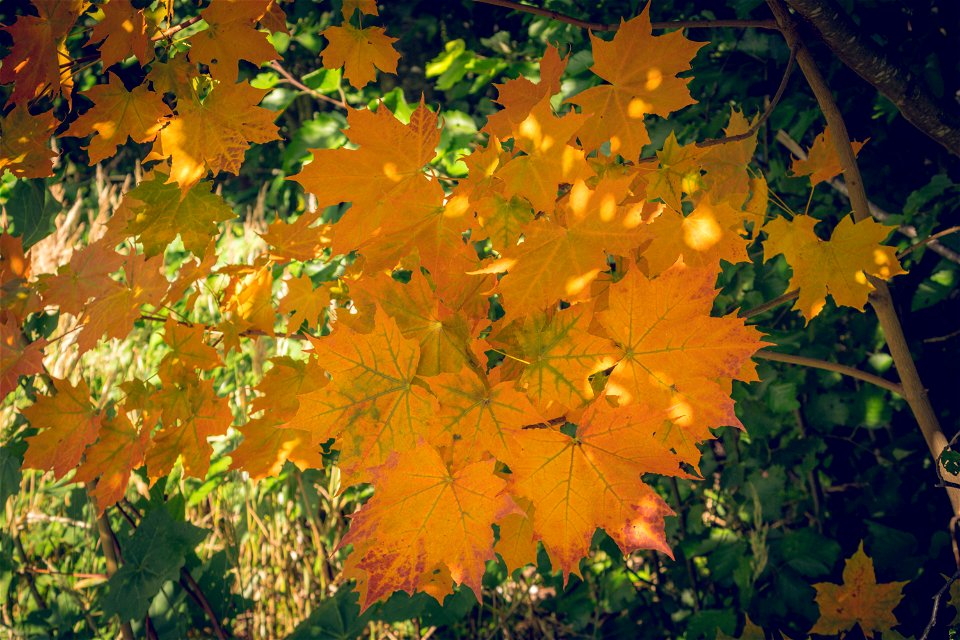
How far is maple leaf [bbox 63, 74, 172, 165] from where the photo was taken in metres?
1.02

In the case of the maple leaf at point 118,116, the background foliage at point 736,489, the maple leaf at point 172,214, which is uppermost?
the maple leaf at point 118,116

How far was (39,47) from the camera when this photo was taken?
0.95 meters

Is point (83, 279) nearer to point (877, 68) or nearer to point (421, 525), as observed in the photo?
point (421, 525)

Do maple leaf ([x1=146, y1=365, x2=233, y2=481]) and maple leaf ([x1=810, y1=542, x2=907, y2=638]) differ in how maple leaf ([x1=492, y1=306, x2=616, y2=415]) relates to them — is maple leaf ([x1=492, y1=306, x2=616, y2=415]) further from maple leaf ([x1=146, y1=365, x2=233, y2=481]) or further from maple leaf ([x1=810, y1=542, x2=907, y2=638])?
maple leaf ([x1=810, y1=542, x2=907, y2=638])

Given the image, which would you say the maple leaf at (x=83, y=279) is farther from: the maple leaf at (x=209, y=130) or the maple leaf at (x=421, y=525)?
the maple leaf at (x=421, y=525)

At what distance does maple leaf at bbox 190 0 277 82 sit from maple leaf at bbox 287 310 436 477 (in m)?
0.45

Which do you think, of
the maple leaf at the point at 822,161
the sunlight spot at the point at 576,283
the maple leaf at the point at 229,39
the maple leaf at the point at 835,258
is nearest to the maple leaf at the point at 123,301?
the maple leaf at the point at 229,39

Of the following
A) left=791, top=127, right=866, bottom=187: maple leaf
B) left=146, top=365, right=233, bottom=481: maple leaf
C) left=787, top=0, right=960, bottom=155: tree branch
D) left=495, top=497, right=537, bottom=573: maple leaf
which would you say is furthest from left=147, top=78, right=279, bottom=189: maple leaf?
left=791, top=127, right=866, bottom=187: maple leaf

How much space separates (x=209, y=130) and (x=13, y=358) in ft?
1.84

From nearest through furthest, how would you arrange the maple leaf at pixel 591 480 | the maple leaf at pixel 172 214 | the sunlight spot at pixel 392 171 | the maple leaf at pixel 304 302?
the maple leaf at pixel 591 480
the sunlight spot at pixel 392 171
the maple leaf at pixel 172 214
the maple leaf at pixel 304 302

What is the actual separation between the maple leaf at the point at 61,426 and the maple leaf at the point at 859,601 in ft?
5.07

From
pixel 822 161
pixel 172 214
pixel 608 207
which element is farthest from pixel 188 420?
pixel 822 161

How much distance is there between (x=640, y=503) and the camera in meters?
A: 0.78

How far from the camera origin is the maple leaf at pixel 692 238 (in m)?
0.89
